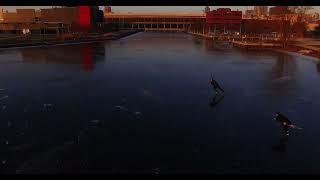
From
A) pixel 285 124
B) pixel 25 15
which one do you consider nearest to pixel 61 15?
pixel 25 15

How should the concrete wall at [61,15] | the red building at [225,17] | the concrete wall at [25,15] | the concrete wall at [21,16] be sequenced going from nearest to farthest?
the concrete wall at [61,15] < the concrete wall at [25,15] < the concrete wall at [21,16] < the red building at [225,17]

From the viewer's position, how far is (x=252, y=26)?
106 m

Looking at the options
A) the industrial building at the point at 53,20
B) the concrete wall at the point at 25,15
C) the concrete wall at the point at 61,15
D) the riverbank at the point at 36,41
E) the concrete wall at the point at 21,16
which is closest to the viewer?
the riverbank at the point at 36,41

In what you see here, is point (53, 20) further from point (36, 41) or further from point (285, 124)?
point (285, 124)

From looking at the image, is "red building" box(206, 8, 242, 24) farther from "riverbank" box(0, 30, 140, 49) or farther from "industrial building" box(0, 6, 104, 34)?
"riverbank" box(0, 30, 140, 49)

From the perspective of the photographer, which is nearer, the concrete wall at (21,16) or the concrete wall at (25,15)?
the concrete wall at (25,15)

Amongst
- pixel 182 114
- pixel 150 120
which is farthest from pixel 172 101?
pixel 150 120

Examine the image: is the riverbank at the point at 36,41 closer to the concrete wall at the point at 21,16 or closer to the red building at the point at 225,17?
the concrete wall at the point at 21,16

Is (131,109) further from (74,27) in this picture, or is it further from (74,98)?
(74,27)

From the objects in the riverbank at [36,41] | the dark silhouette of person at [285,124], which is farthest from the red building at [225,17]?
the dark silhouette of person at [285,124]

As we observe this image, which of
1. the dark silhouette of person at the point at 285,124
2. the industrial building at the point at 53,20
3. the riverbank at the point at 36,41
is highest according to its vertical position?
the industrial building at the point at 53,20

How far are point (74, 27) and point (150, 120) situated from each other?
11160cm

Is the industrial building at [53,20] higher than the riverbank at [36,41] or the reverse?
higher

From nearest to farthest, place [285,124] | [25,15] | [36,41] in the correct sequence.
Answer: [285,124]
[36,41]
[25,15]
